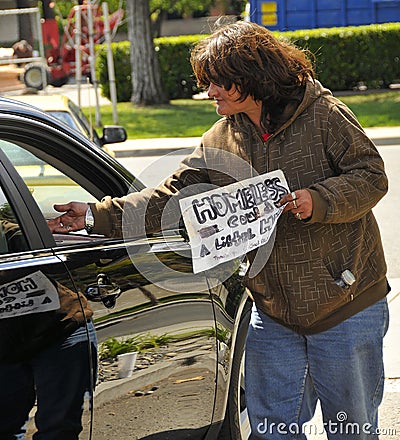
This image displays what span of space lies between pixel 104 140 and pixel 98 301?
5.60 m

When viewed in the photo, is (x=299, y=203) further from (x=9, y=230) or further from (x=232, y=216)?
(x=9, y=230)

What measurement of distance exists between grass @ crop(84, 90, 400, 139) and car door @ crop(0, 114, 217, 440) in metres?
13.7

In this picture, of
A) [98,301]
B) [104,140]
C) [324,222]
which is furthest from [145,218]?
[104,140]

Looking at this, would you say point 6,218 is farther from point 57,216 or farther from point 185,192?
point 185,192

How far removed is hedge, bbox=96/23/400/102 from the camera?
2216 centimetres

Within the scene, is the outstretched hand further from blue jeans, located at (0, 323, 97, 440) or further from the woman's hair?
the woman's hair

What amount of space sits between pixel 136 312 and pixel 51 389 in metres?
0.45

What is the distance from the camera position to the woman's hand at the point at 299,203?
2934mm

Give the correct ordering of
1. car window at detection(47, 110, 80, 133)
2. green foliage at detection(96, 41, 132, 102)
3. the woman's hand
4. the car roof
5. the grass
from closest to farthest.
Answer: the woman's hand → car window at detection(47, 110, 80, 133) → the car roof → the grass → green foliage at detection(96, 41, 132, 102)

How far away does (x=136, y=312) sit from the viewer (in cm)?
319

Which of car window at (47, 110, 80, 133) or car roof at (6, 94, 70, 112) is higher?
car roof at (6, 94, 70, 112)

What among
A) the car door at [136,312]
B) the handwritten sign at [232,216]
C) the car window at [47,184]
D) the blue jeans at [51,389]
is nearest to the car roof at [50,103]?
the car window at [47,184]

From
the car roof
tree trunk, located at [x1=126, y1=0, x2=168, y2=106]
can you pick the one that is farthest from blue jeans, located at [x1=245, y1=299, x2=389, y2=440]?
tree trunk, located at [x1=126, y1=0, x2=168, y2=106]

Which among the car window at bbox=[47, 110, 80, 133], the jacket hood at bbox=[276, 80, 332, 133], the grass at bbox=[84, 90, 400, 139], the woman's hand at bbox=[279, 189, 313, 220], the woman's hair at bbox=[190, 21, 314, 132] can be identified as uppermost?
the woman's hair at bbox=[190, 21, 314, 132]
